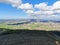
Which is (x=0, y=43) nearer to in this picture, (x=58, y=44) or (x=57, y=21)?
(x=58, y=44)

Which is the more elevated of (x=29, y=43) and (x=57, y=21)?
(x=29, y=43)

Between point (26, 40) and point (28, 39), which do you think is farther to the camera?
point (28, 39)

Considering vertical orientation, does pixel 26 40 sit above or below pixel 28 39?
above

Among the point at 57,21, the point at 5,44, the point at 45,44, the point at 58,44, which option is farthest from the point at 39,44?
the point at 57,21

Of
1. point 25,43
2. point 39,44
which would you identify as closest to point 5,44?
point 25,43

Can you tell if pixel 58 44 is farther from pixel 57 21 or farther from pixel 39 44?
pixel 57 21

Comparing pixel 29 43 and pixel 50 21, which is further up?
pixel 29 43

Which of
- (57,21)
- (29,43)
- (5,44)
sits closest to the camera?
(5,44)

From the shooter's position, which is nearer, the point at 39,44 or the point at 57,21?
the point at 39,44

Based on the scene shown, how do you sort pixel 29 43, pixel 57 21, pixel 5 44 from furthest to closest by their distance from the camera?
pixel 57 21
pixel 29 43
pixel 5 44
